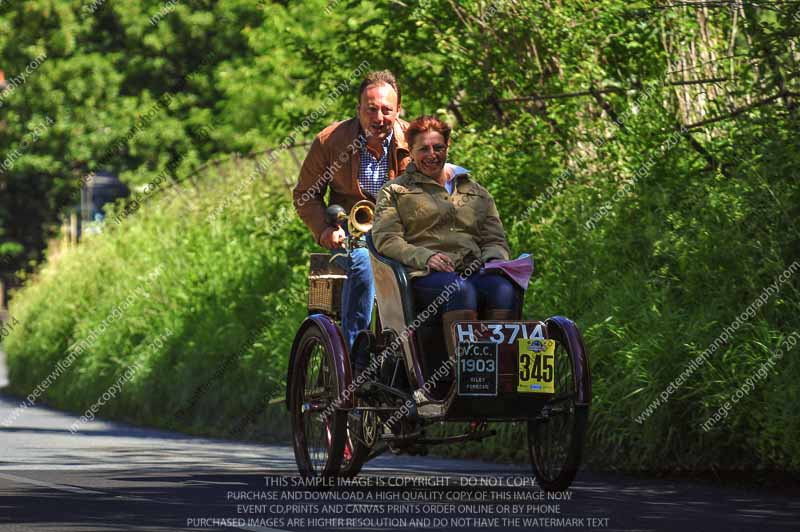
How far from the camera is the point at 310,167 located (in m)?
10.1

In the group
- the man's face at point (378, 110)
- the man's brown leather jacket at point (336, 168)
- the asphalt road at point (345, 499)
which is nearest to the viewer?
the asphalt road at point (345, 499)

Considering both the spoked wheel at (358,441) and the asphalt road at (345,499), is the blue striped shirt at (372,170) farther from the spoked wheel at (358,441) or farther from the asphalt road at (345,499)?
the asphalt road at (345,499)

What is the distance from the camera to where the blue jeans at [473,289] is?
8.70 metres

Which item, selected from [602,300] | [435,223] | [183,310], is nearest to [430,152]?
[435,223]

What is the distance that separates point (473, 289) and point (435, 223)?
1.60ft

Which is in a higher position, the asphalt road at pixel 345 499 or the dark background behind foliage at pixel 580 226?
the dark background behind foliage at pixel 580 226

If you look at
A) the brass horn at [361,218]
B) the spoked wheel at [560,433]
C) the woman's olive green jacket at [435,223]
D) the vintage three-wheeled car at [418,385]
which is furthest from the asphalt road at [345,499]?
the brass horn at [361,218]

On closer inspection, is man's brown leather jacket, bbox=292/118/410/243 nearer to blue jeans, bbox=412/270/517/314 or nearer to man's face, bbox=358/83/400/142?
man's face, bbox=358/83/400/142

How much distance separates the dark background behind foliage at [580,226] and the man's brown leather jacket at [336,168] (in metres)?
2.00

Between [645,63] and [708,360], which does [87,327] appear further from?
[708,360]

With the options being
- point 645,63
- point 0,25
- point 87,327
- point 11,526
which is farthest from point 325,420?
point 0,25

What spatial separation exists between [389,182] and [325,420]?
4.43ft

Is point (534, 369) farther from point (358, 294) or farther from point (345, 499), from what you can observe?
point (358, 294)

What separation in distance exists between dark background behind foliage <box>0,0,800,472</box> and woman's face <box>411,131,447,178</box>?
2200 mm
